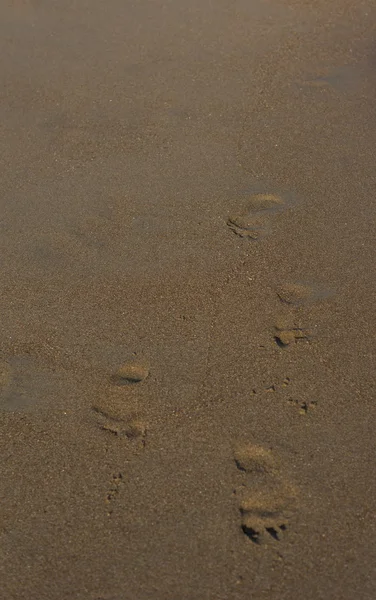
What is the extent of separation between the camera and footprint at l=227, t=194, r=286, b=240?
3938 millimetres

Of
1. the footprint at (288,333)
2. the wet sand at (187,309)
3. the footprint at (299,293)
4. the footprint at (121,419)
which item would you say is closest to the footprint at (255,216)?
the wet sand at (187,309)

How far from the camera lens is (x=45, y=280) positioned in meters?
3.71

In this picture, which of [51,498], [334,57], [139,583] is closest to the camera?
[139,583]

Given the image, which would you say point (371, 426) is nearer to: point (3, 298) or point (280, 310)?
point (280, 310)

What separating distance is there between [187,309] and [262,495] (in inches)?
41.0

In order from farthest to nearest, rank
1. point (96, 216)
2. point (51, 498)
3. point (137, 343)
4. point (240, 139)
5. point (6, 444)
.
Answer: point (240, 139)
point (96, 216)
point (137, 343)
point (6, 444)
point (51, 498)

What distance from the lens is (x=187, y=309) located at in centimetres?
354

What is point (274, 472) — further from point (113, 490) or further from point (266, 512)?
point (113, 490)

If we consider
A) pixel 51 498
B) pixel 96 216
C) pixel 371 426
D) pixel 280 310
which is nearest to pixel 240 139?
pixel 96 216

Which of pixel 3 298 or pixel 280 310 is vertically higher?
pixel 280 310

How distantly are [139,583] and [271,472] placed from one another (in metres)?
0.59

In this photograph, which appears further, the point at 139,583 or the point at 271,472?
the point at 271,472

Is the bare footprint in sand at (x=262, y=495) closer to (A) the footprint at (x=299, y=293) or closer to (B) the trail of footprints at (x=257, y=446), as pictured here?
(B) the trail of footprints at (x=257, y=446)

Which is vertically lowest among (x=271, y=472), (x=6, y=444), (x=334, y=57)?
(x=6, y=444)
